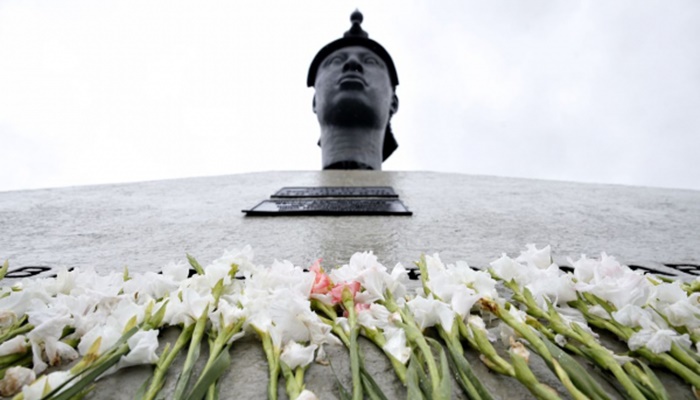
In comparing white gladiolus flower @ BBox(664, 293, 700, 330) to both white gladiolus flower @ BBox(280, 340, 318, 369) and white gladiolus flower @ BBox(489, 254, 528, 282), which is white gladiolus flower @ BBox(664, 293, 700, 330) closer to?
white gladiolus flower @ BBox(489, 254, 528, 282)

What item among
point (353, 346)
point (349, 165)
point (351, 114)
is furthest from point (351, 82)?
point (353, 346)

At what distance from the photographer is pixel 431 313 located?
2.13ft

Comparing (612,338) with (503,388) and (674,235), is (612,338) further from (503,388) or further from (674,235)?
(674,235)

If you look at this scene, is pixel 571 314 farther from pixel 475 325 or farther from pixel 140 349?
pixel 140 349

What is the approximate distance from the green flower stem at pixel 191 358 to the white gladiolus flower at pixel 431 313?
14.2 inches

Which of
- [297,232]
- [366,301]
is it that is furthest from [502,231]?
[366,301]

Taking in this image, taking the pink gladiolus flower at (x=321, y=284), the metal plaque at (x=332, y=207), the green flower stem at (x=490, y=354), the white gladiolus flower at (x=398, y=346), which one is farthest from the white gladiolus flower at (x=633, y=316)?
the metal plaque at (x=332, y=207)

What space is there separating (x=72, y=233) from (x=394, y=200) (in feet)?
5.69

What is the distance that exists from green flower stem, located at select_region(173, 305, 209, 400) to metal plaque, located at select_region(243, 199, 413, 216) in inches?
54.9

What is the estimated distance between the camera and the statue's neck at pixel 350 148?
4.97 m

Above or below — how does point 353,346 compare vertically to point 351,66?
below

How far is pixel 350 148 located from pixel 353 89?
77 cm

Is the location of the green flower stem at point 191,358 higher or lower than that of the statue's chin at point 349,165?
lower

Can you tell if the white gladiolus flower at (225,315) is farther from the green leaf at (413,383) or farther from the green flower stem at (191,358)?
the green leaf at (413,383)
